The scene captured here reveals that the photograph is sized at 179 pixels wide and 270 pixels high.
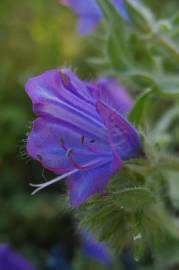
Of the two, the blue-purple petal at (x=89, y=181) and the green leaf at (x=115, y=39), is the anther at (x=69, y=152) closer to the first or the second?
the blue-purple petal at (x=89, y=181)

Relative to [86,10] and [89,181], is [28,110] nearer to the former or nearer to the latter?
[86,10]

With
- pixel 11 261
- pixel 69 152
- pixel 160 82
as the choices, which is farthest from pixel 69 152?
pixel 11 261

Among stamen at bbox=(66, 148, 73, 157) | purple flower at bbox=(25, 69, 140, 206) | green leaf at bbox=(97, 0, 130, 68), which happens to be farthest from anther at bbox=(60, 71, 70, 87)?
green leaf at bbox=(97, 0, 130, 68)

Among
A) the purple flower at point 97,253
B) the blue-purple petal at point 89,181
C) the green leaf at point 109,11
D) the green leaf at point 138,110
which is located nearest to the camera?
the blue-purple petal at point 89,181

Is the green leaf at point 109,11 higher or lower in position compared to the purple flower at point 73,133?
higher

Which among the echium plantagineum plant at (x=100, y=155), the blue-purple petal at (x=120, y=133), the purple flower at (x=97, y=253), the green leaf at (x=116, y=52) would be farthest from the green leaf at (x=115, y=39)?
the purple flower at (x=97, y=253)

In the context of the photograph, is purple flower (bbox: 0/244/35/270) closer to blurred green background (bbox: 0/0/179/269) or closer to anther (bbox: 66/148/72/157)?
blurred green background (bbox: 0/0/179/269)
